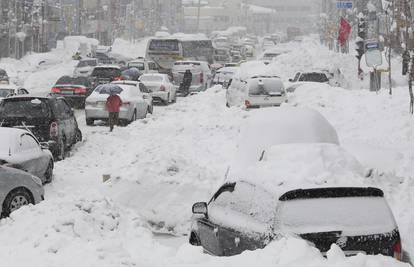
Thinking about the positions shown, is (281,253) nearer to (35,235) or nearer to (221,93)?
(35,235)

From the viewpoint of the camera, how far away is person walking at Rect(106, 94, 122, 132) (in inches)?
982

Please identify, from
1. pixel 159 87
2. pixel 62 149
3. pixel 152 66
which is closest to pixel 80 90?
pixel 159 87

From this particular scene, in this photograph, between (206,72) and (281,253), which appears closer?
(281,253)

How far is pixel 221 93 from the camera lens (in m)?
34.7

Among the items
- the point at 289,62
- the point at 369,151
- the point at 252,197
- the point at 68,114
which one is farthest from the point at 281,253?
the point at 289,62

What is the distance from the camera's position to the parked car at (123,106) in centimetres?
2662

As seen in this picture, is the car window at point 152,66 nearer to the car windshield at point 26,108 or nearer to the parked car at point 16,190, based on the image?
the car windshield at point 26,108

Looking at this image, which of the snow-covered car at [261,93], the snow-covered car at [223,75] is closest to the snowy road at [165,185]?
the snow-covered car at [261,93]

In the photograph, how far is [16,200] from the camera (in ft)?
40.7

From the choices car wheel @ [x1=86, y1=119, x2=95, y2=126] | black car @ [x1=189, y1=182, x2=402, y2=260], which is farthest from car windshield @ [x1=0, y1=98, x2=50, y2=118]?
black car @ [x1=189, y1=182, x2=402, y2=260]

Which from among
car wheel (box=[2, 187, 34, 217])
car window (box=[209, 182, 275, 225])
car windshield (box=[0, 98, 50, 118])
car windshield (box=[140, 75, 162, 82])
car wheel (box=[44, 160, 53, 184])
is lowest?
car wheel (box=[44, 160, 53, 184])

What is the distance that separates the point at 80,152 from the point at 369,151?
336 inches

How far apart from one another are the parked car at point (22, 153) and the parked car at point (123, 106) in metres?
10.7

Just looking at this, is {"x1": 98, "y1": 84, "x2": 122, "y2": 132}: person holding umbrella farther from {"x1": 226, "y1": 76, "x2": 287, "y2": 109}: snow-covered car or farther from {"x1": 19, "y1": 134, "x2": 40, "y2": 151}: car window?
{"x1": 19, "y1": 134, "x2": 40, "y2": 151}: car window
